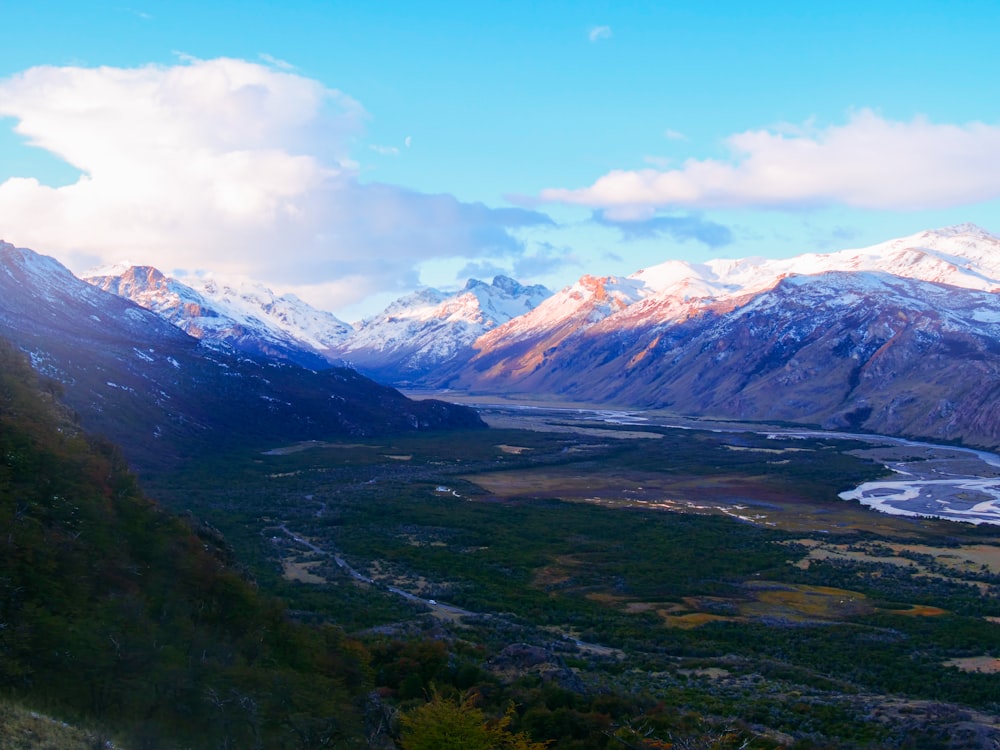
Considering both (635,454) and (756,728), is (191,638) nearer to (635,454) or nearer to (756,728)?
(756,728)

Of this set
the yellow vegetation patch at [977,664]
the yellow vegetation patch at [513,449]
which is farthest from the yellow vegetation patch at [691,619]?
the yellow vegetation patch at [513,449]

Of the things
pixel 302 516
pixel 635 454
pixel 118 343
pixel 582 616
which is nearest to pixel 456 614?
Answer: pixel 582 616

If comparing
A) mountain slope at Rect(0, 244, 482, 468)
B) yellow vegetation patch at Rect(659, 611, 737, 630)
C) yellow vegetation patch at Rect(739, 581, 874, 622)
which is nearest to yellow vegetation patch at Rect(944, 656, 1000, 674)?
yellow vegetation patch at Rect(739, 581, 874, 622)

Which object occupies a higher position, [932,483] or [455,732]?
[932,483]

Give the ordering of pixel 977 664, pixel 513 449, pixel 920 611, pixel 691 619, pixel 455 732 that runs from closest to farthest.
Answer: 1. pixel 455 732
2. pixel 977 664
3. pixel 691 619
4. pixel 920 611
5. pixel 513 449

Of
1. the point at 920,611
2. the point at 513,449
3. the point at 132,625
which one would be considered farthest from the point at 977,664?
the point at 513,449

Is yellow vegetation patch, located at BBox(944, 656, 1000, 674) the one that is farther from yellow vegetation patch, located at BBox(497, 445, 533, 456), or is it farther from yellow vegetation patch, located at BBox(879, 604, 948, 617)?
yellow vegetation patch, located at BBox(497, 445, 533, 456)

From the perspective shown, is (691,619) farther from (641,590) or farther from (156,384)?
(156,384)

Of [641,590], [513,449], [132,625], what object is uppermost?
[132,625]

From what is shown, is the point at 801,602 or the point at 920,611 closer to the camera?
the point at 920,611
